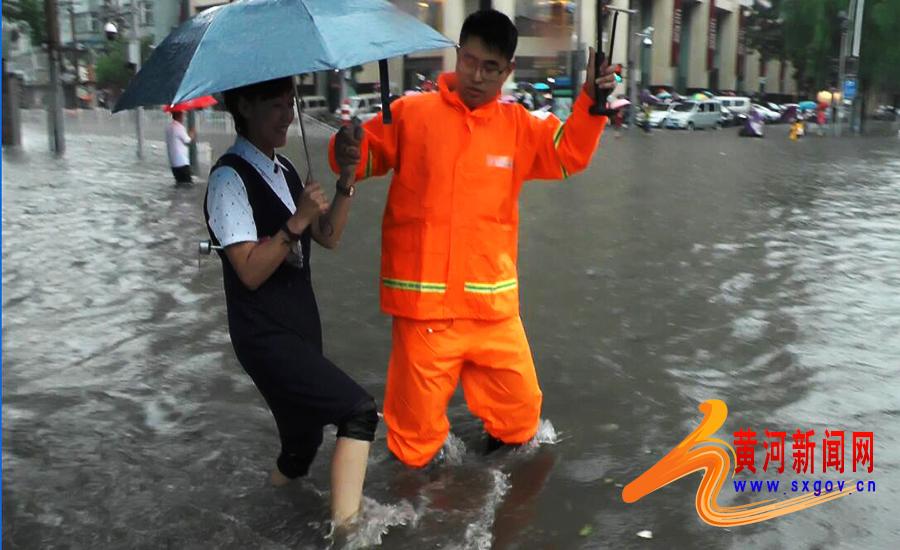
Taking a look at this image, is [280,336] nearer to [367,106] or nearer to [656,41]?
[367,106]

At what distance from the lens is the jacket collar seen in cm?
350

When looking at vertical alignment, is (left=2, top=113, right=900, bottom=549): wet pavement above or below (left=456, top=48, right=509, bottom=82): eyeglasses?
below

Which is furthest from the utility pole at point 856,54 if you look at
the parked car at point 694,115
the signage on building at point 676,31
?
the signage on building at point 676,31

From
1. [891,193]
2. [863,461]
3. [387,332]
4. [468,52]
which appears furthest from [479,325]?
[891,193]

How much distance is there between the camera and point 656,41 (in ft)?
191

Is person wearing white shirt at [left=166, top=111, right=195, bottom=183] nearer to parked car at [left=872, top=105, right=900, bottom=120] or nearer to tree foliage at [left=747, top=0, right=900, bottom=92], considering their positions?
tree foliage at [left=747, top=0, right=900, bottom=92]

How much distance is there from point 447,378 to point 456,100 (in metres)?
1.07

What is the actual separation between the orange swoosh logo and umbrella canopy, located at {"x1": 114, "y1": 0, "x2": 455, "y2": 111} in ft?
6.58

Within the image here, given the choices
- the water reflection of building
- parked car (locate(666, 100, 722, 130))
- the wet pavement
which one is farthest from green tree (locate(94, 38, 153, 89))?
the wet pavement

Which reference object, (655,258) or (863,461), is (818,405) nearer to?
(863,461)

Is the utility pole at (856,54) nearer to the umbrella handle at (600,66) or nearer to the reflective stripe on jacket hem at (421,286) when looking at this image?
the umbrella handle at (600,66)

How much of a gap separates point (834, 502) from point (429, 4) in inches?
96.3

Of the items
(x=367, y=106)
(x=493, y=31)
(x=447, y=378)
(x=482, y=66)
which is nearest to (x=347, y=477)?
(x=447, y=378)

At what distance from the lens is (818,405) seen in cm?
475
